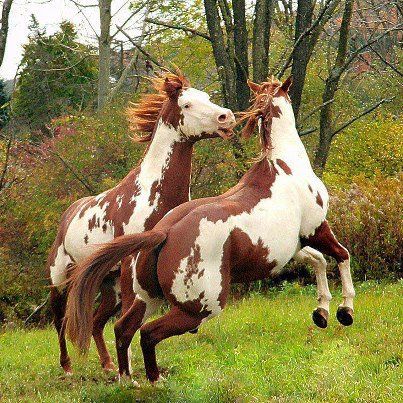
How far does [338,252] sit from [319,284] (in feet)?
1.09

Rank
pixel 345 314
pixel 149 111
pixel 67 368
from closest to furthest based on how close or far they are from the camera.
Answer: pixel 345 314 → pixel 149 111 → pixel 67 368

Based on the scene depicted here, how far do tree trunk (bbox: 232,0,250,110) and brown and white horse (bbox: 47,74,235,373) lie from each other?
699cm

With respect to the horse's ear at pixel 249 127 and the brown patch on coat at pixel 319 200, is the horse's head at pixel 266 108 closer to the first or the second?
the horse's ear at pixel 249 127

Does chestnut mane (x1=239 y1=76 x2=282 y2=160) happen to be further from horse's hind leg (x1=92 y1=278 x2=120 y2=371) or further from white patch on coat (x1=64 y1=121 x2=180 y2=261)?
horse's hind leg (x1=92 y1=278 x2=120 y2=371)

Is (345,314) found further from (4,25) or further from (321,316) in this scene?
(4,25)

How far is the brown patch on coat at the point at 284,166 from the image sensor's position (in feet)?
20.6

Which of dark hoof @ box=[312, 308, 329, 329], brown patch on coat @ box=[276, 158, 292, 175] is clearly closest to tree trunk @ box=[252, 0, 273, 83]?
brown patch on coat @ box=[276, 158, 292, 175]

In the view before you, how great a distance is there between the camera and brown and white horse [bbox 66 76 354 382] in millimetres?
5578

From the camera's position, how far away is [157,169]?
23.5 ft

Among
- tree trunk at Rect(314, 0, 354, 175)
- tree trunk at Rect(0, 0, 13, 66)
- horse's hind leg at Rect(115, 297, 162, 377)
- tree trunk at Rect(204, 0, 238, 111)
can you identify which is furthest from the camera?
tree trunk at Rect(314, 0, 354, 175)

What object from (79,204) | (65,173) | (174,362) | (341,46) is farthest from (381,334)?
(341,46)

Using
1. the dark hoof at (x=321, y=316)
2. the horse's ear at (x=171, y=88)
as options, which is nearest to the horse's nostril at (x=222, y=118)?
the horse's ear at (x=171, y=88)

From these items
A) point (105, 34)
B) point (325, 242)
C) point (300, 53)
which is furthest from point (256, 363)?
point (105, 34)

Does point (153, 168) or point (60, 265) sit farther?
point (60, 265)
